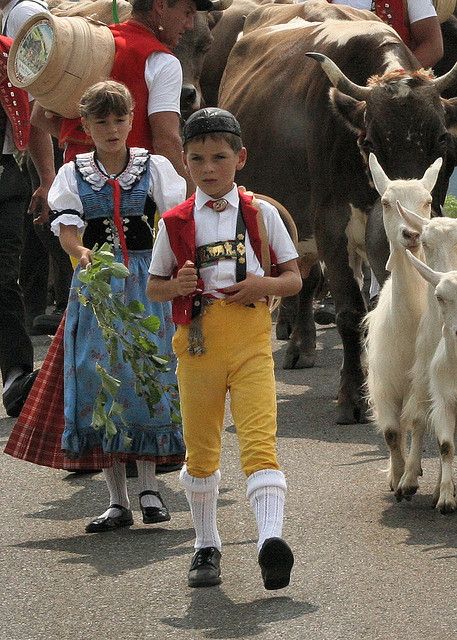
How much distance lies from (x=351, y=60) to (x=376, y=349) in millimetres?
3173

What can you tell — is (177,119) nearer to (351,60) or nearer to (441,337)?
(441,337)

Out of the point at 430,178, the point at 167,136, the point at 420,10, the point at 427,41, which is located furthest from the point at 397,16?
the point at 167,136

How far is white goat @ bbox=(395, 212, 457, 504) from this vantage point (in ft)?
25.3

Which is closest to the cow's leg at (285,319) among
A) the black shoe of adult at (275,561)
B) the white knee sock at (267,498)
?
the white knee sock at (267,498)

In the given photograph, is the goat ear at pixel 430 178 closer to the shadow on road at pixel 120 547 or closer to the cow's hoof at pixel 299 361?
the shadow on road at pixel 120 547

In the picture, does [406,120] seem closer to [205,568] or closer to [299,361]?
[299,361]

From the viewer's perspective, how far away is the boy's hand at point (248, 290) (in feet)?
21.4

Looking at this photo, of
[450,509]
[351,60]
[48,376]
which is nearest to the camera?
[450,509]

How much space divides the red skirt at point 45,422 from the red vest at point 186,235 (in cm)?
136

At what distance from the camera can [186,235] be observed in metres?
6.68

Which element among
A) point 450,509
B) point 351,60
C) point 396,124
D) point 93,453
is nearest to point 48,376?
point 93,453

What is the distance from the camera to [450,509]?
7461mm

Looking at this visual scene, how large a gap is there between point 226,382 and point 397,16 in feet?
20.6

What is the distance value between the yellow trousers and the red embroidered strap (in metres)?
1.15
